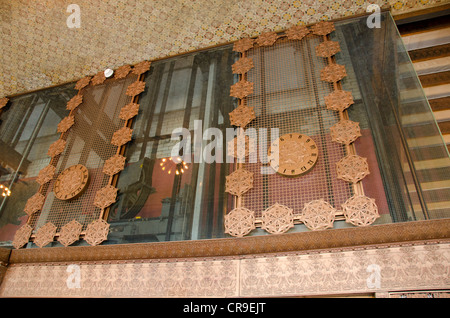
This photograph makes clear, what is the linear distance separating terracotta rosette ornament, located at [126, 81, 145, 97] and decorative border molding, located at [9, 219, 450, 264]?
86.0 inches

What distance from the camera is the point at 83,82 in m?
4.96

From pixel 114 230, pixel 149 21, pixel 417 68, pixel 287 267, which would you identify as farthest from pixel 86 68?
pixel 417 68

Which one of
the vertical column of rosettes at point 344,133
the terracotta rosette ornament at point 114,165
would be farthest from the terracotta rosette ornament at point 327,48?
the terracotta rosette ornament at point 114,165

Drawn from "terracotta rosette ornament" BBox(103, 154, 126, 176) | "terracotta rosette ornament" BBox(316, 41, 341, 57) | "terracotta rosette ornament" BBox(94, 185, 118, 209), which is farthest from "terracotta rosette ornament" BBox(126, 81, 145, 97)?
"terracotta rosette ornament" BBox(316, 41, 341, 57)

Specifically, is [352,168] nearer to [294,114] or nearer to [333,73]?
[294,114]

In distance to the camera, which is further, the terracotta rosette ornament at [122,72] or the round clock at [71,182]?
the terracotta rosette ornament at [122,72]

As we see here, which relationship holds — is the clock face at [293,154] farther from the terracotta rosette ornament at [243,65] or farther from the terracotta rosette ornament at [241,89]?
the terracotta rosette ornament at [243,65]

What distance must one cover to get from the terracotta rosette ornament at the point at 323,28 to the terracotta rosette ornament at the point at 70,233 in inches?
141

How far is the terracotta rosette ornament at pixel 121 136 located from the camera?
3.96 metres

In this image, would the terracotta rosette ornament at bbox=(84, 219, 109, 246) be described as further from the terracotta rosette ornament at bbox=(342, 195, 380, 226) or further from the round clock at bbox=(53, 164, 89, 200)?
the terracotta rosette ornament at bbox=(342, 195, 380, 226)

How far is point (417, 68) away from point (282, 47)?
163cm

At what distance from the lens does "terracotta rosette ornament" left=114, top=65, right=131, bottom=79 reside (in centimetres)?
475

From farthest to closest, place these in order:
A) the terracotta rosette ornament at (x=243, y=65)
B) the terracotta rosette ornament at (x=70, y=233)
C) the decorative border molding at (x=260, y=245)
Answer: the terracotta rosette ornament at (x=243, y=65)
the terracotta rosette ornament at (x=70, y=233)
the decorative border molding at (x=260, y=245)

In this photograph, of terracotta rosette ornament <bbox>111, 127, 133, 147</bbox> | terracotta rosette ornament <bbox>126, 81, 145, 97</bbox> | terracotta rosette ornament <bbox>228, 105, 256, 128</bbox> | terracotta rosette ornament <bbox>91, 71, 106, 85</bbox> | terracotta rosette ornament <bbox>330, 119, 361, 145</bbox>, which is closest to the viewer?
terracotta rosette ornament <bbox>330, 119, 361, 145</bbox>
